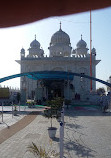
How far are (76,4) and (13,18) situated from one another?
15.8 inches

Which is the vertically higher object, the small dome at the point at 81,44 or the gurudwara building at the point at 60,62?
the small dome at the point at 81,44

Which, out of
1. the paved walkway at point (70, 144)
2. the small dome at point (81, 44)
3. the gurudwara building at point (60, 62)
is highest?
the small dome at point (81, 44)

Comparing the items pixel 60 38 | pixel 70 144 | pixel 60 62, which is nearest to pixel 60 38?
pixel 60 38

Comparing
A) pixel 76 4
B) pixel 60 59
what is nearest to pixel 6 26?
pixel 76 4

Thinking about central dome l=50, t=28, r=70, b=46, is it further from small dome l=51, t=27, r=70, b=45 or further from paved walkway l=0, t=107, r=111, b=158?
paved walkway l=0, t=107, r=111, b=158

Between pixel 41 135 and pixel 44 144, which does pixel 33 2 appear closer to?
pixel 44 144

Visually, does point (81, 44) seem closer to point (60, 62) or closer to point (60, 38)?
point (60, 38)

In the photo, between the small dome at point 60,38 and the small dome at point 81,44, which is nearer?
the small dome at point 60,38

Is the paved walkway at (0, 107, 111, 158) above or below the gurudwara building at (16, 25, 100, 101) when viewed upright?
below

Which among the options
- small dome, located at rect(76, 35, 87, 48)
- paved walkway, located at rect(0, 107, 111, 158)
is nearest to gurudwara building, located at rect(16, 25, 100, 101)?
small dome, located at rect(76, 35, 87, 48)

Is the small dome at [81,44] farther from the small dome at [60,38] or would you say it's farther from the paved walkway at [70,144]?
the paved walkway at [70,144]

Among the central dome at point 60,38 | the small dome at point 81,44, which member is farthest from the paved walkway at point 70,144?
the small dome at point 81,44

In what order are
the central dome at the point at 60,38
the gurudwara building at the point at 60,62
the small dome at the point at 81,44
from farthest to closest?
the small dome at the point at 81,44, the central dome at the point at 60,38, the gurudwara building at the point at 60,62

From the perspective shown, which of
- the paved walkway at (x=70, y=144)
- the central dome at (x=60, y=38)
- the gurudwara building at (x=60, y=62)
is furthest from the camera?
the central dome at (x=60, y=38)
